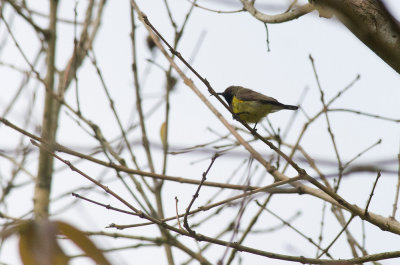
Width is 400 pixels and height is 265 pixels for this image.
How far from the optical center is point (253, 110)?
16.7 feet

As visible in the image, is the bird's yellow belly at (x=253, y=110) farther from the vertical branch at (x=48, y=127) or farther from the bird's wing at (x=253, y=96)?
the vertical branch at (x=48, y=127)

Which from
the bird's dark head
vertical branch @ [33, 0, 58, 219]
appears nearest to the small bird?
the bird's dark head

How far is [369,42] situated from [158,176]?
97 cm

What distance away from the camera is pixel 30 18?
4797mm

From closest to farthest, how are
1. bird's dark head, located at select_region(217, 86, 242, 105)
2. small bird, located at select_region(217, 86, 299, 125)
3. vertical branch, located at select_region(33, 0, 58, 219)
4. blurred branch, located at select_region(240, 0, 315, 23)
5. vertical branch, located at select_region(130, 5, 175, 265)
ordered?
blurred branch, located at select_region(240, 0, 315, 23), vertical branch, located at select_region(130, 5, 175, 265), vertical branch, located at select_region(33, 0, 58, 219), small bird, located at select_region(217, 86, 299, 125), bird's dark head, located at select_region(217, 86, 242, 105)

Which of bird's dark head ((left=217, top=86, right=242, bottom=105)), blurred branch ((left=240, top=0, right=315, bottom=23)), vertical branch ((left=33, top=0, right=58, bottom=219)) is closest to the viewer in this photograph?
blurred branch ((left=240, top=0, right=315, bottom=23))

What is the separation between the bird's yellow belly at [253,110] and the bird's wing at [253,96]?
0.13 feet

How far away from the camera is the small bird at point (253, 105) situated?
16.1 ft

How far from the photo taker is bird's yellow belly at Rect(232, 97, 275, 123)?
4962 millimetres

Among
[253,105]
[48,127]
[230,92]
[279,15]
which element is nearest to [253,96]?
[253,105]

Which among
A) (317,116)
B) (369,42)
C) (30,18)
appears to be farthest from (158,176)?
(30,18)

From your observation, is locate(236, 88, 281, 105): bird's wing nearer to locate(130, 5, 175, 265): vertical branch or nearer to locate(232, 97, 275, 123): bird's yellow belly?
locate(232, 97, 275, 123): bird's yellow belly

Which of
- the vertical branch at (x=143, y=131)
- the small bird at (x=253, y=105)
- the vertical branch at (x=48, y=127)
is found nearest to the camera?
the vertical branch at (x=143, y=131)

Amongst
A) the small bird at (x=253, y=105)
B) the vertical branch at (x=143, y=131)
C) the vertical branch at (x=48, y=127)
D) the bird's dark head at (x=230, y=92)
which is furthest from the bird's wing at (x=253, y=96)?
the vertical branch at (x=48, y=127)
